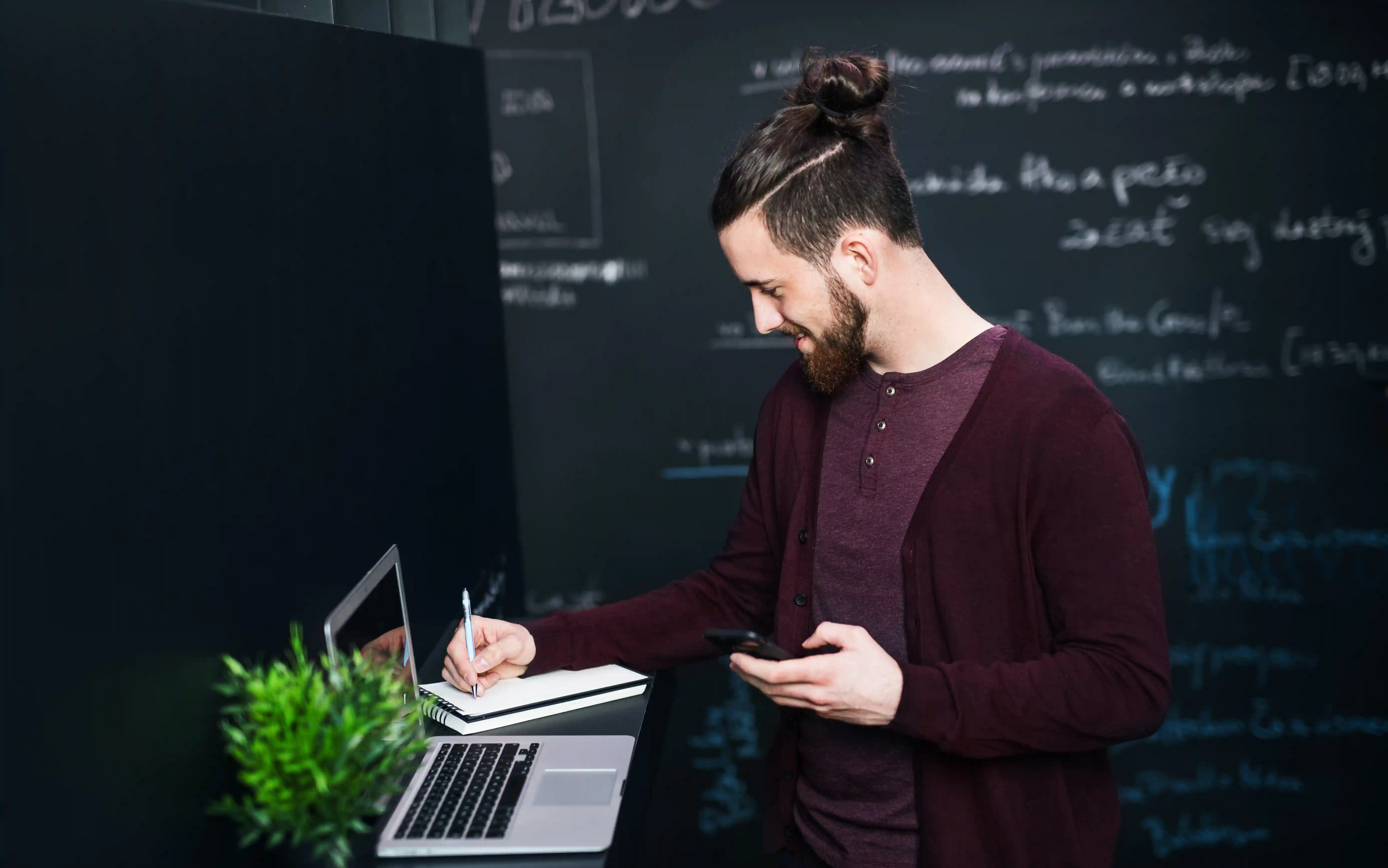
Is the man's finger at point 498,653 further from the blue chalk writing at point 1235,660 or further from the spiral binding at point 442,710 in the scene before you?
the blue chalk writing at point 1235,660

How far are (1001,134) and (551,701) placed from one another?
180cm

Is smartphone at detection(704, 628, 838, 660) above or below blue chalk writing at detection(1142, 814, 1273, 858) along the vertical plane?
above

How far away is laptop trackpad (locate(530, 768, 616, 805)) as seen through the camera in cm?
128

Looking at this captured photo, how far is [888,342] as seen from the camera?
146cm

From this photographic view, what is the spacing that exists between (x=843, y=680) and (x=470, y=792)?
17.0 inches

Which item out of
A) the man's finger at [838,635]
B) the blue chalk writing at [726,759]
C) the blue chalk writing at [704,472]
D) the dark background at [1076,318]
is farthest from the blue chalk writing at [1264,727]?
the man's finger at [838,635]

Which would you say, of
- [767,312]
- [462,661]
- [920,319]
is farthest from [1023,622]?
[462,661]

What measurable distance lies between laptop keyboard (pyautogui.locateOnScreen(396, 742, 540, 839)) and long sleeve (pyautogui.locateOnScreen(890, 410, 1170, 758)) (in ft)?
1.43

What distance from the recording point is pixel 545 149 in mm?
2727

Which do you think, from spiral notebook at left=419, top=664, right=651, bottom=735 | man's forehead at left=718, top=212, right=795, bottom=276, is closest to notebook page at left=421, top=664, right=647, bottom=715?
spiral notebook at left=419, top=664, right=651, bottom=735

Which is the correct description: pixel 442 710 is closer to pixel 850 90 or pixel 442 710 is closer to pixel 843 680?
pixel 843 680

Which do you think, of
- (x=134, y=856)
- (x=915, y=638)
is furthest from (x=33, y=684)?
(x=915, y=638)

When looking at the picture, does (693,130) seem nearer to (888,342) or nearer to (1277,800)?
(888,342)

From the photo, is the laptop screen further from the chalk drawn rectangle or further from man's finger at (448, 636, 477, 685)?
the chalk drawn rectangle
